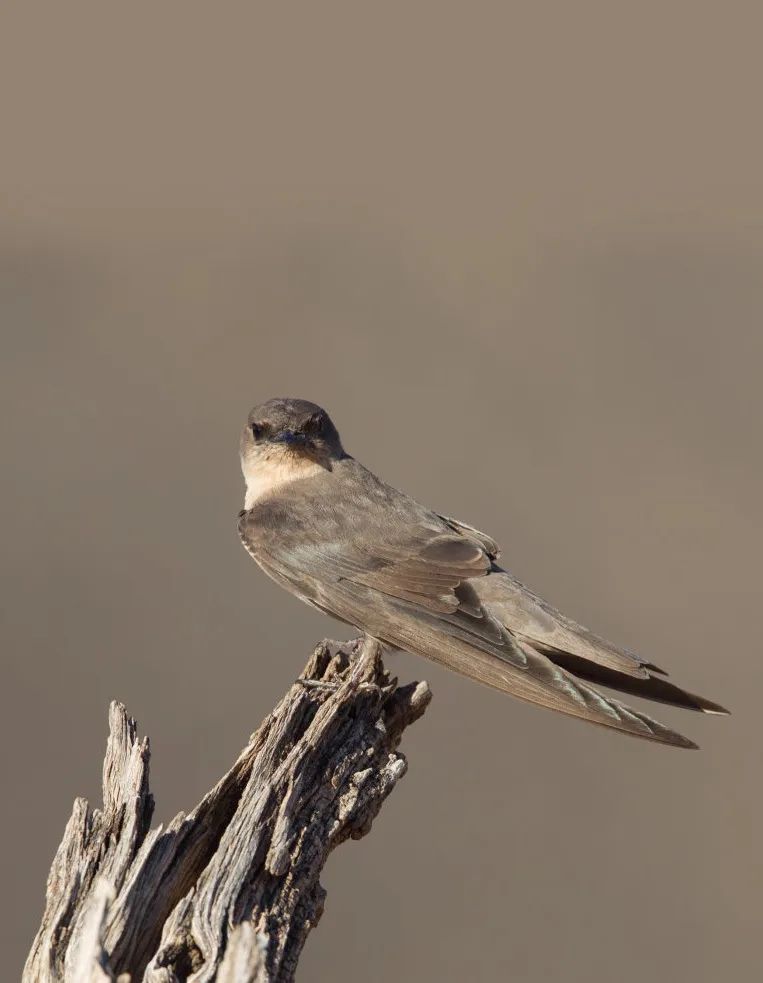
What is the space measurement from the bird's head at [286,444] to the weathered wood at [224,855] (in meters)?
1.69

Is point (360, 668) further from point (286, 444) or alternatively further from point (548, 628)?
point (286, 444)

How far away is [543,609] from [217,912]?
2.16m

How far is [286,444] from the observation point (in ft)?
19.0

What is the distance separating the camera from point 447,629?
485 cm

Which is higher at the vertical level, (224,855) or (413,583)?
(413,583)

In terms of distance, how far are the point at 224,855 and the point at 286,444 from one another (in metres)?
2.57

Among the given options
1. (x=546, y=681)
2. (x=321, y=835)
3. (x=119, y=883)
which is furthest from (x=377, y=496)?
(x=119, y=883)

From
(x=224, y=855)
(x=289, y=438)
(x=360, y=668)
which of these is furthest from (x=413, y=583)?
(x=224, y=855)

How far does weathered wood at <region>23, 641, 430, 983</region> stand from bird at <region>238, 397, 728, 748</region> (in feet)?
1.83

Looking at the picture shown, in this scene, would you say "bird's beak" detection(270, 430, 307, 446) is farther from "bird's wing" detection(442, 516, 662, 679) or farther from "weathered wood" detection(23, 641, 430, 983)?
"weathered wood" detection(23, 641, 430, 983)

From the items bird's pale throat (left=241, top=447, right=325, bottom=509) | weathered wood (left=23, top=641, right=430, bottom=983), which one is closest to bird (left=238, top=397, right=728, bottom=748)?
bird's pale throat (left=241, top=447, right=325, bottom=509)

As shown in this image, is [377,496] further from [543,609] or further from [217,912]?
[217,912]

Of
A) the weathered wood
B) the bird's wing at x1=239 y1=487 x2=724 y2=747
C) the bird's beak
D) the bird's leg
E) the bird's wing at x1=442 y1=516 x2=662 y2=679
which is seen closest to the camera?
the weathered wood

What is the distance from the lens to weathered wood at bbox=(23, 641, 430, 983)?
3252 millimetres
